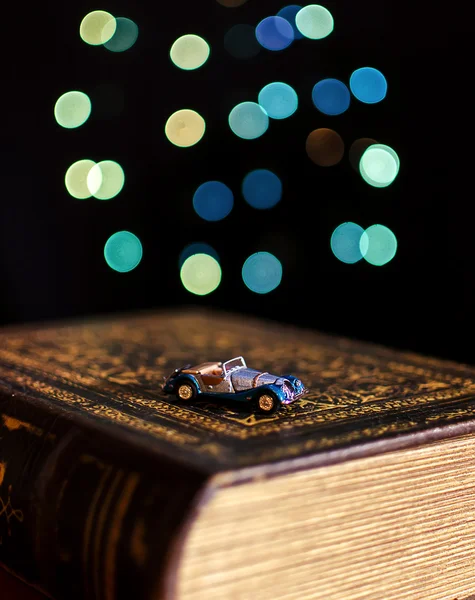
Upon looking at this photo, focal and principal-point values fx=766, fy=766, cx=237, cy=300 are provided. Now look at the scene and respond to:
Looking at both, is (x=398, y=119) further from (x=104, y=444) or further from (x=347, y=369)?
(x=104, y=444)

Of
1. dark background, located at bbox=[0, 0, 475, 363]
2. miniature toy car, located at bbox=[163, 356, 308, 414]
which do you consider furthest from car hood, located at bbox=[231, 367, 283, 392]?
dark background, located at bbox=[0, 0, 475, 363]

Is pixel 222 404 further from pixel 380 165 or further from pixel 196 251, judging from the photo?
pixel 196 251

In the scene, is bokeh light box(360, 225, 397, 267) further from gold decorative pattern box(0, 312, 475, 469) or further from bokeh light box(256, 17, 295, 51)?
bokeh light box(256, 17, 295, 51)

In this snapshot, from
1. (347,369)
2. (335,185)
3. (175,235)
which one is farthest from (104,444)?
(175,235)

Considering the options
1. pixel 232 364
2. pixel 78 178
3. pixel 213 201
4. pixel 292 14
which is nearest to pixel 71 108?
pixel 78 178

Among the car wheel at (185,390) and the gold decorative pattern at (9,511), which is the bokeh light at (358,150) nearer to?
the car wheel at (185,390)
